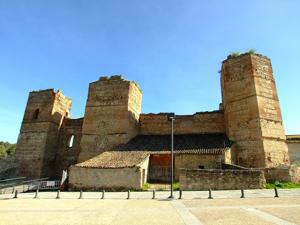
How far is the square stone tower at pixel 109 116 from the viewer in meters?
24.1

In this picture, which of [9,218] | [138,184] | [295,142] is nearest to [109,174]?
[138,184]

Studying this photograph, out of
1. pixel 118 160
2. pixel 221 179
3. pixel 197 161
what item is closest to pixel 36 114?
pixel 118 160

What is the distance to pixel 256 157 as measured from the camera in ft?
61.6

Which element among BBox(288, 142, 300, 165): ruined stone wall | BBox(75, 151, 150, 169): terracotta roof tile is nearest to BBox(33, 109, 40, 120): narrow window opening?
BBox(75, 151, 150, 169): terracotta roof tile

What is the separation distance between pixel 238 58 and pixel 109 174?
16.6 meters

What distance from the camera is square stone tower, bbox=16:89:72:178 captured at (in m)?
25.5

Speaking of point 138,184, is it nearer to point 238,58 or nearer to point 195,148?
point 195,148

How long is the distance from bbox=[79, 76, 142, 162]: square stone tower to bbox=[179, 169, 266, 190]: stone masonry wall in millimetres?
9853

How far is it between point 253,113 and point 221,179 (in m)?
7.78

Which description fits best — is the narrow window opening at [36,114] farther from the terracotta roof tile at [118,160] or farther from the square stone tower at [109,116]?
the terracotta roof tile at [118,160]

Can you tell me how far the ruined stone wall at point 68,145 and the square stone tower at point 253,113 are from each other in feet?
59.1

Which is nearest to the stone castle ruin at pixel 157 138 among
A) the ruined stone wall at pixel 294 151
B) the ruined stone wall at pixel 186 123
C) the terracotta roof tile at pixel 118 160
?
the terracotta roof tile at pixel 118 160

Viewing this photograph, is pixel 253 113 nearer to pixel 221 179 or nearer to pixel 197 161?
pixel 197 161

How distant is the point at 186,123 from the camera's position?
2497 centimetres
